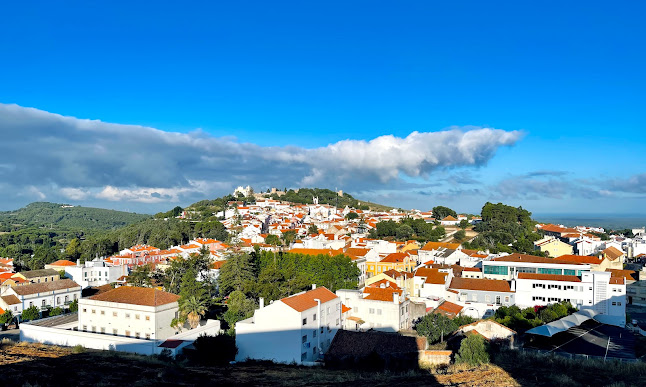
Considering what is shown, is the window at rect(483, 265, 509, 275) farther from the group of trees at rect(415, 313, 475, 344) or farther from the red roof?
the red roof

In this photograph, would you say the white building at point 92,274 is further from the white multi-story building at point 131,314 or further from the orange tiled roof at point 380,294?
the orange tiled roof at point 380,294

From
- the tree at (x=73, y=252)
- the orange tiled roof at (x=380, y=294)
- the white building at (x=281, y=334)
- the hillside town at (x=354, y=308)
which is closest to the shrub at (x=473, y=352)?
the hillside town at (x=354, y=308)

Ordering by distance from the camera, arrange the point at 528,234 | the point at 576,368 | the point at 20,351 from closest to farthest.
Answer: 1. the point at 576,368
2. the point at 20,351
3. the point at 528,234

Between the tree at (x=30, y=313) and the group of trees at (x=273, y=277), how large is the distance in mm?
14146

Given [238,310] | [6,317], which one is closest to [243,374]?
[238,310]

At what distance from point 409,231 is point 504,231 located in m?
14.4

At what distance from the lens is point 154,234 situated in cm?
8375

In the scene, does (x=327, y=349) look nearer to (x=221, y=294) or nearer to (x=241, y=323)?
(x=241, y=323)

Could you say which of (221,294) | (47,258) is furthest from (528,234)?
(47,258)

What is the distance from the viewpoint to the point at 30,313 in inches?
1422

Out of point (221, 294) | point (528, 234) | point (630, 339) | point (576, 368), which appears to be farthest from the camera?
point (528, 234)

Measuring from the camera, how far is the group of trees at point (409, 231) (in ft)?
249

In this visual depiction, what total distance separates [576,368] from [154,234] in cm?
7901

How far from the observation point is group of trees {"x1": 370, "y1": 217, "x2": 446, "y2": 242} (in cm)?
7588
